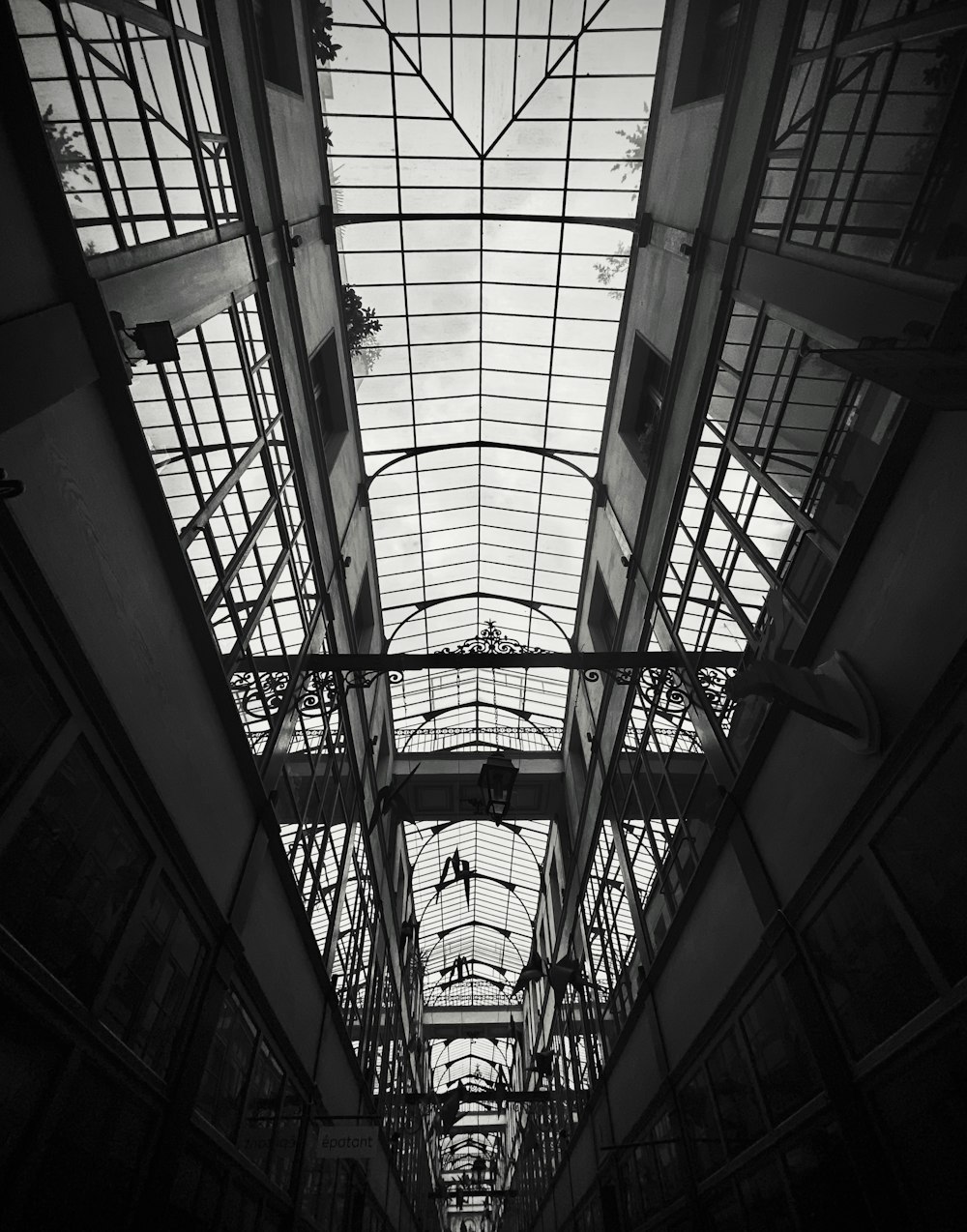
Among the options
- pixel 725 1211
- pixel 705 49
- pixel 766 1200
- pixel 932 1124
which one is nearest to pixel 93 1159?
pixel 932 1124

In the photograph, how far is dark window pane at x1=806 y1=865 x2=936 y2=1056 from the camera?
4.53 meters

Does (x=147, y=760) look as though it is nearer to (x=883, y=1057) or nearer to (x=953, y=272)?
(x=883, y=1057)

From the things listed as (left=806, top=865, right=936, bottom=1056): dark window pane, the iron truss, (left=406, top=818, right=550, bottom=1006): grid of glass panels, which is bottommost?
(left=806, top=865, right=936, bottom=1056): dark window pane

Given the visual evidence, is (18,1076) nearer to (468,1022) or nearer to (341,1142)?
(341,1142)

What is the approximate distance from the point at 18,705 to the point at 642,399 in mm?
13372

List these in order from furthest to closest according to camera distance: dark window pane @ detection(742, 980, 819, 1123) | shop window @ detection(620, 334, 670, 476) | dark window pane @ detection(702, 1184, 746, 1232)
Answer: shop window @ detection(620, 334, 670, 476), dark window pane @ detection(702, 1184, 746, 1232), dark window pane @ detection(742, 980, 819, 1123)

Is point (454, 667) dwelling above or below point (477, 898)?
below

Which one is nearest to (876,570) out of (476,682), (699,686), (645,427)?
(699,686)

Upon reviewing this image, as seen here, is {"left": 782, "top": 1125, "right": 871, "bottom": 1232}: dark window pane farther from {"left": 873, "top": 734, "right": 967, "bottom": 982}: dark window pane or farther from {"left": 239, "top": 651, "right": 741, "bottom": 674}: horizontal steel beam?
{"left": 239, "top": 651, "right": 741, "bottom": 674}: horizontal steel beam

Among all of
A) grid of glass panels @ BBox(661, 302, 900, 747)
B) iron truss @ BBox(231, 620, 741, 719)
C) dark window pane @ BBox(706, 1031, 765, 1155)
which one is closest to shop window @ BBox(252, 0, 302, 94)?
grid of glass panels @ BBox(661, 302, 900, 747)

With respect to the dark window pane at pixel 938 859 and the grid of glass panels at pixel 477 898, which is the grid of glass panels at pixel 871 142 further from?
the grid of glass panels at pixel 477 898

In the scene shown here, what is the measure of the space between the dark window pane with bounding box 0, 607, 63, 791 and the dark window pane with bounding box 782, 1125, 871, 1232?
6219 millimetres

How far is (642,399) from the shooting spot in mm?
14672

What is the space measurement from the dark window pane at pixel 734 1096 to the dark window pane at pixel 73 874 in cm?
608
